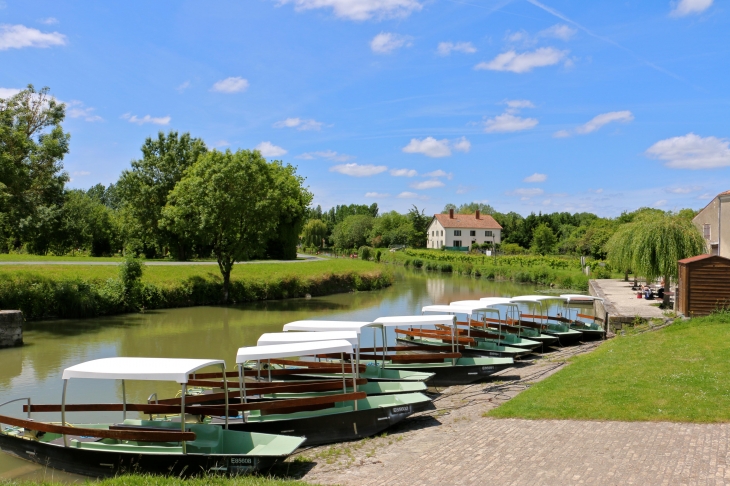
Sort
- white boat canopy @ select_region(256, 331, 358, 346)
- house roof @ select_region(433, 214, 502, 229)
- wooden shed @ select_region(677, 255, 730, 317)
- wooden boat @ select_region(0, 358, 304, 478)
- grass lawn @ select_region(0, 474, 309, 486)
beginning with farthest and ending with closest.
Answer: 1. house roof @ select_region(433, 214, 502, 229)
2. wooden shed @ select_region(677, 255, 730, 317)
3. white boat canopy @ select_region(256, 331, 358, 346)
4. wooden boat @ select_region(0, 358, 304, 478)
5. grass lawn @ select_region(0, 474, 309, 486)

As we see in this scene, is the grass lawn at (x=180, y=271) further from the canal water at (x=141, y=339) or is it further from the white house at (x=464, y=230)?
the white house at (x=464, y=230)

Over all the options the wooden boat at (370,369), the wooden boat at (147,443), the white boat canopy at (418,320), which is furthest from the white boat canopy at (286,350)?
the white boat canopy at (418,320)

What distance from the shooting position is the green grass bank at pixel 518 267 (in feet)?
166

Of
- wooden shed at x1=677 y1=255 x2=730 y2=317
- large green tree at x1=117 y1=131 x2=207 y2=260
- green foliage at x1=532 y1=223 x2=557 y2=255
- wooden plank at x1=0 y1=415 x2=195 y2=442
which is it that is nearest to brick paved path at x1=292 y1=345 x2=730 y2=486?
wooden plank at x1=0 y1=415 x2=195 y2=442

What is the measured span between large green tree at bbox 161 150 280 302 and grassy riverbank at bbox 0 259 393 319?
2.02 m

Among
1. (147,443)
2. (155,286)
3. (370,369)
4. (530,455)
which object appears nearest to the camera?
(530,455)

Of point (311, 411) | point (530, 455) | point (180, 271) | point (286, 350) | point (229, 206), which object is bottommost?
point (311, 411)

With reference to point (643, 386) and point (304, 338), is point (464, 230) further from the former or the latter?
point (304, 338)

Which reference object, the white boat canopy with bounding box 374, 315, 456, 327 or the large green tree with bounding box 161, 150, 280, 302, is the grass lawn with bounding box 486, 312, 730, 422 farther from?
the large green tree with bounding box 161, 150, 280, 302

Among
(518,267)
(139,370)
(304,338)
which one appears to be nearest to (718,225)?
(304,338)

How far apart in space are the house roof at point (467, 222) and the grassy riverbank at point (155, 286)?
171 ft

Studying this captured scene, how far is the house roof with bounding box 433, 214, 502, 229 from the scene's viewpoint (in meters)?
99.6

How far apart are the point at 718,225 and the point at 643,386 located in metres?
19.8

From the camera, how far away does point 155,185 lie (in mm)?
52625
